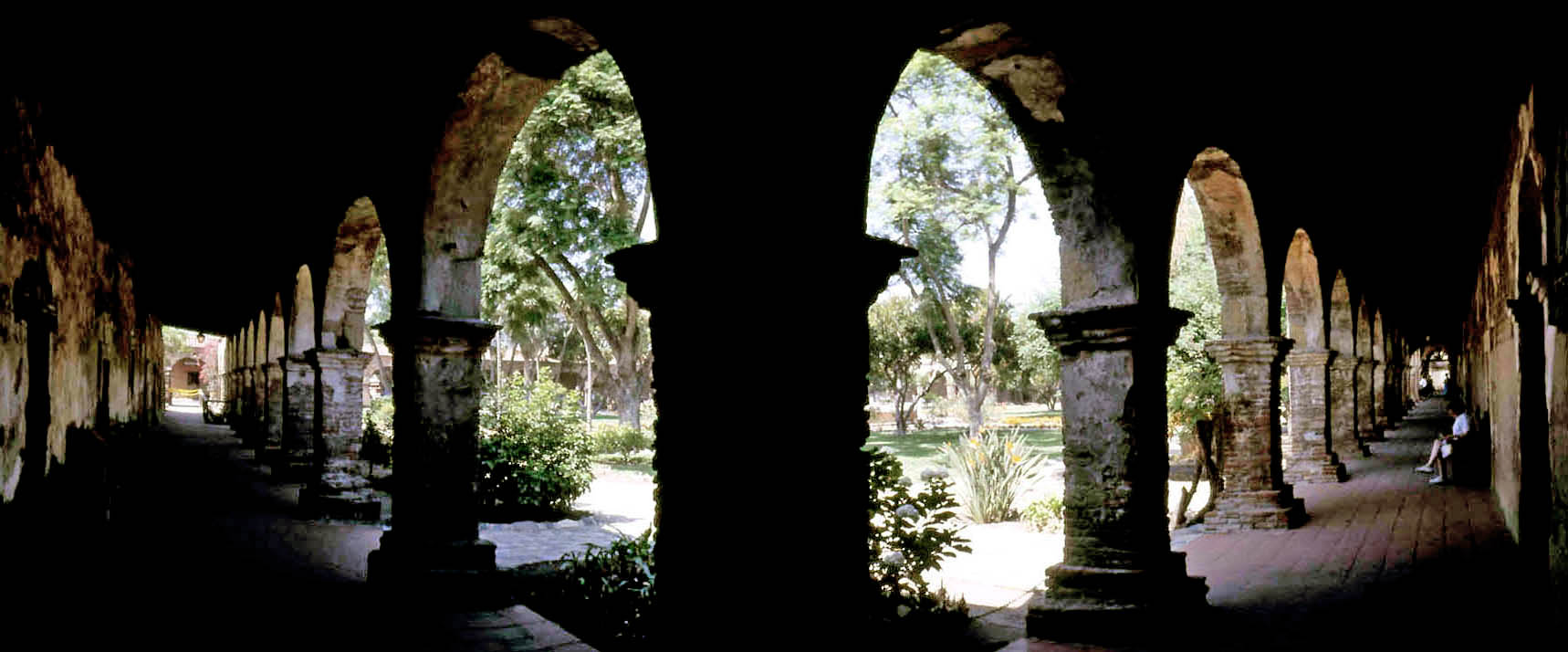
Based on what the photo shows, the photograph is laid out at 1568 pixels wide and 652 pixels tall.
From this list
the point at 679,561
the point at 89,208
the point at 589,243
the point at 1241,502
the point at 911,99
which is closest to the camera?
the point at 679,561

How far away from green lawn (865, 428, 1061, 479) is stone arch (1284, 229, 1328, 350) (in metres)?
9.40

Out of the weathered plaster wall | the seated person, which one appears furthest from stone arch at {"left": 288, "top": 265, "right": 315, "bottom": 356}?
the seated person

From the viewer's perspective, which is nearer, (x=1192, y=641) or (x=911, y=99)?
(x=1192, y=641)

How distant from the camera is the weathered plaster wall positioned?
23.0 ft

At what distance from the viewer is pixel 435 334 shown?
5.89 metres

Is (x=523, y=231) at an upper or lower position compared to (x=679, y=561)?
upper

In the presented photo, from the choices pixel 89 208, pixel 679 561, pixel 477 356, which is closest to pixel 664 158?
pixel 679 561

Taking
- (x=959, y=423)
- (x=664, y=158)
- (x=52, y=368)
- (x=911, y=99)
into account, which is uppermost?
(x=911, y=99)

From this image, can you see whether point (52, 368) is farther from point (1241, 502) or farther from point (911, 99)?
point (911, 99)

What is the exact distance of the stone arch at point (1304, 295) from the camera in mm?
10609

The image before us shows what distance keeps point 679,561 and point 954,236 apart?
20.5 meters

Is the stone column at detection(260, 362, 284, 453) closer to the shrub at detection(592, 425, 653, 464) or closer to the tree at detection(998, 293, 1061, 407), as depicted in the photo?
the shrub at detection(592, 425, 653, 464)

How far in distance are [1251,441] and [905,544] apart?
4.29 m

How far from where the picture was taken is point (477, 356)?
613 cm
